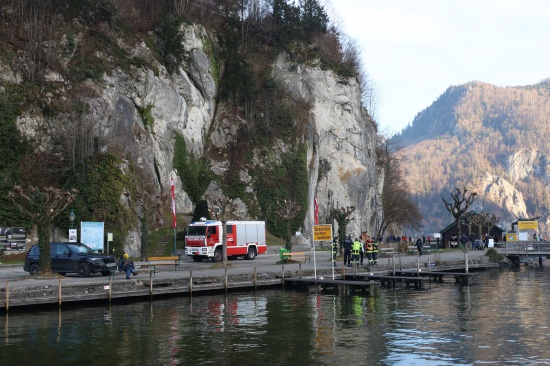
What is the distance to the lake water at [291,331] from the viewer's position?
54.4 ft

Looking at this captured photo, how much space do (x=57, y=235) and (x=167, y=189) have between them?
47.1 feet

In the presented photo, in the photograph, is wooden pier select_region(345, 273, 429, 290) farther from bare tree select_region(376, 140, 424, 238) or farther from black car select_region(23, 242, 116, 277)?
bare tree select_region(376, 140, 424, 238)

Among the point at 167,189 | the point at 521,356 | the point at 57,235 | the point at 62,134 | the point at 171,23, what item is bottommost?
the point at 521,356

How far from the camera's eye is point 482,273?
1820 inches

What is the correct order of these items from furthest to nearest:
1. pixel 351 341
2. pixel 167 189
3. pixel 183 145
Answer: pixel 183 145
pixel 167 189
pixel 351 341

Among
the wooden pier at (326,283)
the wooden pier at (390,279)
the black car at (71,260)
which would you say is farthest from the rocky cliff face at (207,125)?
the wooden pier at (390,279)

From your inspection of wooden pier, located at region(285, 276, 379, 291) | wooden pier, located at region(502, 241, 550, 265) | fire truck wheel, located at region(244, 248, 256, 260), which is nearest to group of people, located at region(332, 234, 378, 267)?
wooden pier, located at region(285, 276, 379, 291)

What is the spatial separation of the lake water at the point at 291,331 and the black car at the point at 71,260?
6063mm

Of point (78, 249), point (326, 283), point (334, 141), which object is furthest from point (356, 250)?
point (334, 141)

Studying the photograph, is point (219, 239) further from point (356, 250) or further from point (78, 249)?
point (78, 249)

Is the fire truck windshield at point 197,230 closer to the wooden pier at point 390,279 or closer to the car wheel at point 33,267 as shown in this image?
the wooden pier at point 390,279

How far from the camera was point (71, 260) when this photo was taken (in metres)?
34.0

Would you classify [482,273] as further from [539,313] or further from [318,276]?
[539,313]

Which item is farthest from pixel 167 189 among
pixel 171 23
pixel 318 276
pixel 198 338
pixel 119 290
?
pixel 198 338
